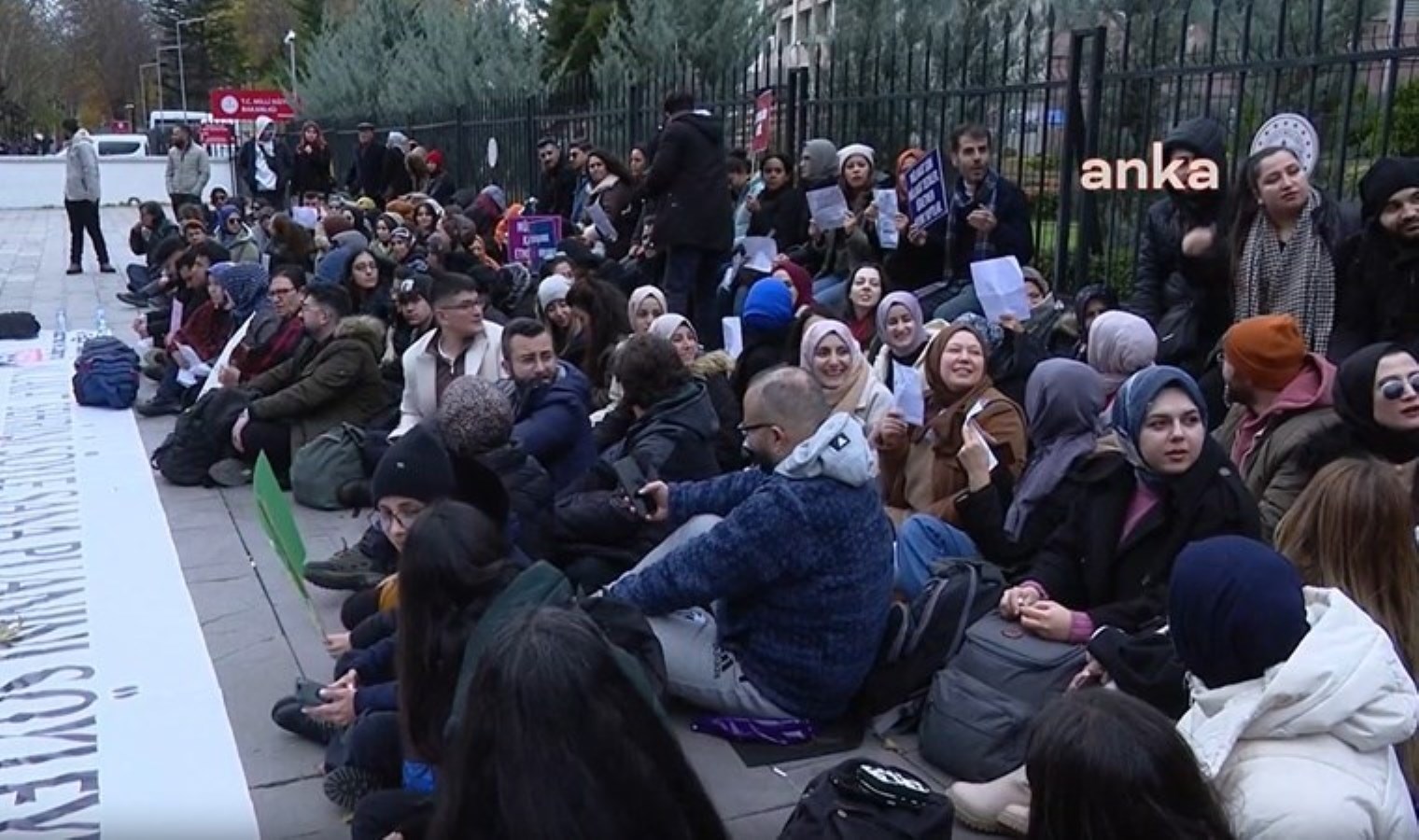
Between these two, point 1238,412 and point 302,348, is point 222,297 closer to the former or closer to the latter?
point 302,348

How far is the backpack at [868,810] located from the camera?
2.99 meters

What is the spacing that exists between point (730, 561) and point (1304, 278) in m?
2.64

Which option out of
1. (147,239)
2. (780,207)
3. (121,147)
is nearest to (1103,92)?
(780,207)

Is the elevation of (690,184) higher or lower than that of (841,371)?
higher

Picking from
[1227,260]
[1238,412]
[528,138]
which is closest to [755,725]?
[1238,412]

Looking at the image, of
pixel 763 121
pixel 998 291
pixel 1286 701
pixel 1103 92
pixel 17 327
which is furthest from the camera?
pixel 17 327

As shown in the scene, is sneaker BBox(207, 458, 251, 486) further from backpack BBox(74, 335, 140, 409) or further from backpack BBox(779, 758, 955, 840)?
backpack BBox(779, 758, 955, 840)

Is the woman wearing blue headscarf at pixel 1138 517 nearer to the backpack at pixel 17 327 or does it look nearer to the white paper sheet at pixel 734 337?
the white paper sheet at pixel 734 337

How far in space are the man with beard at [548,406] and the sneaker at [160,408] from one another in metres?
4.75

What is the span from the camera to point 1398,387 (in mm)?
4027

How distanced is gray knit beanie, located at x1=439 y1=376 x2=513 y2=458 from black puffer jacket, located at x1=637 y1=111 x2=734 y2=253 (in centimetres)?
442

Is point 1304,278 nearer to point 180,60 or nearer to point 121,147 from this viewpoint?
point 121,147

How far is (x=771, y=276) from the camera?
25.5 feet

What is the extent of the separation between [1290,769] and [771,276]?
5.52m
